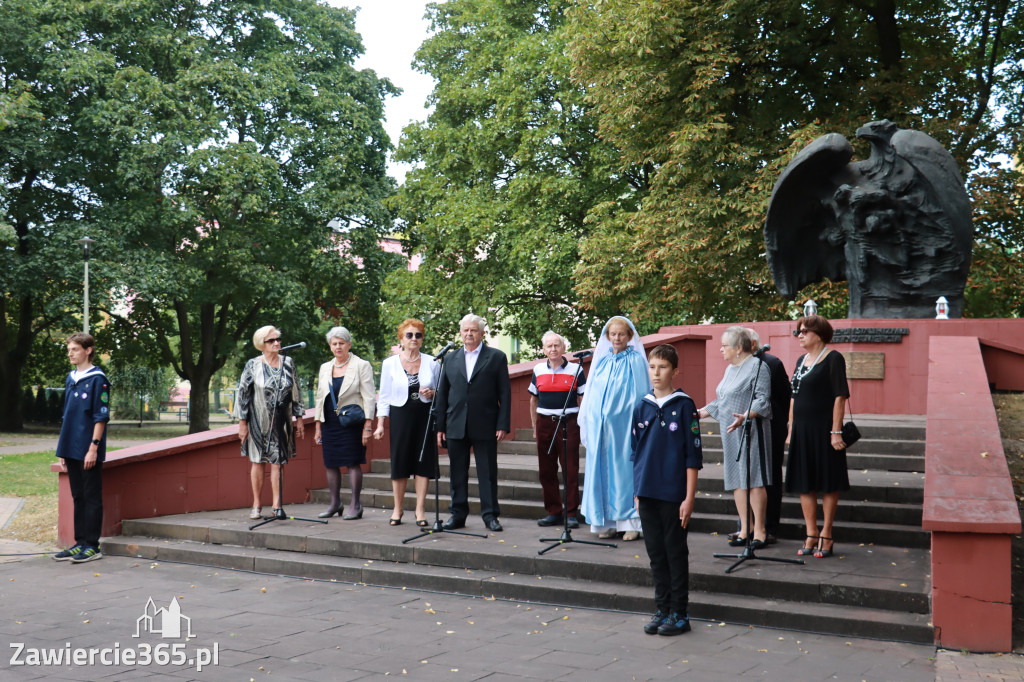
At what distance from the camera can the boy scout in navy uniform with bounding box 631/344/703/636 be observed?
588cm

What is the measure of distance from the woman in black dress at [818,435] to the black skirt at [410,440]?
10.9ft

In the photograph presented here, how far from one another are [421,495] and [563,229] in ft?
54.4

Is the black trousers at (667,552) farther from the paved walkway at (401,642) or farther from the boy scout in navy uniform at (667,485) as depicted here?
the paved walkway at (401,642)

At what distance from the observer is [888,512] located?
767 centimetres

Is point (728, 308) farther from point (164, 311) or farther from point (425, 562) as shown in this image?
point (164, 311)

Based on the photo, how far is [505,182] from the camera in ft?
88.1

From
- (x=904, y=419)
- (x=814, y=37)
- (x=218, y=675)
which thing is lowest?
(x=218, y=675)

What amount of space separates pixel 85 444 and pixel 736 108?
53.1 ft

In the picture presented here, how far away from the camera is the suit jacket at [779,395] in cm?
744

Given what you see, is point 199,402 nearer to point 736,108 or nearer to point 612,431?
point 736,108

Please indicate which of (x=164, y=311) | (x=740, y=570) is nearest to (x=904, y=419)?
(x=740, y=570)

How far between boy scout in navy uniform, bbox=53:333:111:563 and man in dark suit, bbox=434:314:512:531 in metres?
3.10

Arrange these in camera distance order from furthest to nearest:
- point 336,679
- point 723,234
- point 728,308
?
point 728,308, point 723,234, point 336,679

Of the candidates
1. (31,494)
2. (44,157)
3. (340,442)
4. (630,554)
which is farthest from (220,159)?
(630,554)
